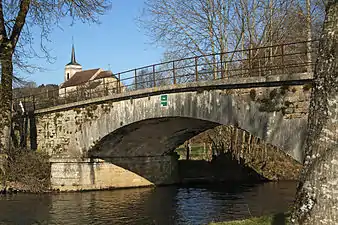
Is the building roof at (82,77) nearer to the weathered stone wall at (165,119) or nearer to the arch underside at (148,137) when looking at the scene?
the weathered stone wall at (165,119)

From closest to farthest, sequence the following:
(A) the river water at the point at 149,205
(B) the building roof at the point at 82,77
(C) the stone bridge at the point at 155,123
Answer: (C) the stone bridge at the point at 155,123
(A) the river water at the point at 149,205
(B) the building roof at the point at 82,77

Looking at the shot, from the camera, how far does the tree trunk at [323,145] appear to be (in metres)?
4.16

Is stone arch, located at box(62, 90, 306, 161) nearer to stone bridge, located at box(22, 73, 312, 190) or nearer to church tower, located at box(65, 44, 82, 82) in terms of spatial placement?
stone bridge, located at box(22, 73, 312, 190)

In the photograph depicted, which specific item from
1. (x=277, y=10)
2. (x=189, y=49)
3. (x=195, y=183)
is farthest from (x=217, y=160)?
(x=277, y=10)

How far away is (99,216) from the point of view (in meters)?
12.9

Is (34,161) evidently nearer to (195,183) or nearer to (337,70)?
(195,183)

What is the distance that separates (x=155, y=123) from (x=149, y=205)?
2925 millimetres

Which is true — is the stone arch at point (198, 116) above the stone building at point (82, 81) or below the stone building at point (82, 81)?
below

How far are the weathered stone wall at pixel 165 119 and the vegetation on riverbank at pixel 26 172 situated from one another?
91 centimetres

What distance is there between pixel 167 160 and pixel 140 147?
1.93 meters

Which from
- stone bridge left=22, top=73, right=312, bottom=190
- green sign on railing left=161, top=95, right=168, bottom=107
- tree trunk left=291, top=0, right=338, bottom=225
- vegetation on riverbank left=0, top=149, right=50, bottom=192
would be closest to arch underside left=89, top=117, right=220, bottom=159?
stone bridge left=22, top=73, right=312, bottom=190

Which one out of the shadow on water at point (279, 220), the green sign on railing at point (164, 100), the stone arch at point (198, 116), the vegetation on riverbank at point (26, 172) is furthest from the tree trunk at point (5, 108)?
the shadow on water at point (279, 220)

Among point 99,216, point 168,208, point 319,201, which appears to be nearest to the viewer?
point 319,201

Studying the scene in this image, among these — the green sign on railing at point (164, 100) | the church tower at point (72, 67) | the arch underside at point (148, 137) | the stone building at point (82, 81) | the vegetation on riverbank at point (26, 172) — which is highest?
the church tower at point (72, 67)
